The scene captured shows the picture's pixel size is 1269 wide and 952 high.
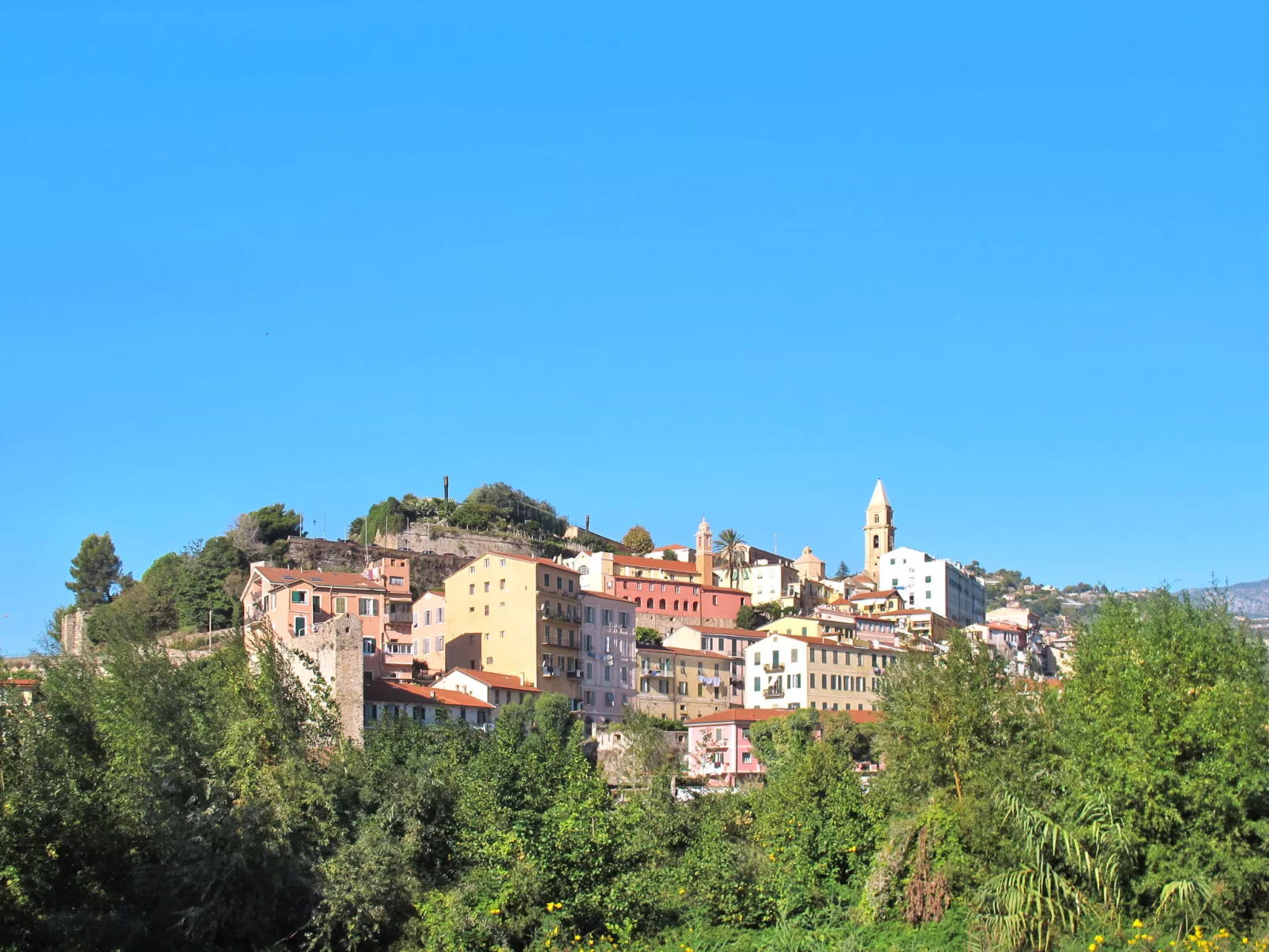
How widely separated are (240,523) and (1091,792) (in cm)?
9273

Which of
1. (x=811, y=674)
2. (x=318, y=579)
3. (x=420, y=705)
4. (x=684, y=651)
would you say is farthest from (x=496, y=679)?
(x=811, y=674)

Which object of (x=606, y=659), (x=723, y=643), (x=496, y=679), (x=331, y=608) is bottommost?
(x=496, y=679)

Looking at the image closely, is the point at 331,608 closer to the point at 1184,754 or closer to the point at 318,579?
the point at 318,579

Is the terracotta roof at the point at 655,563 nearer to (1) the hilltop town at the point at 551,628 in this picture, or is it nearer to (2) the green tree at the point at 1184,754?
(1) the hilltop town at the point at 551,628

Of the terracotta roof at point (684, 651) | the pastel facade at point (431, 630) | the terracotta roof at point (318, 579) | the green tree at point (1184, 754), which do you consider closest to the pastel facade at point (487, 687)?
the pastel facade at point (431, 630)

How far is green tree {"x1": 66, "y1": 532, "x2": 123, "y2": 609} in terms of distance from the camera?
123188mm

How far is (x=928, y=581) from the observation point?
143 meters

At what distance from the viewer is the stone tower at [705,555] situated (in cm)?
12694

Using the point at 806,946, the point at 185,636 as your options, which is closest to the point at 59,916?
→ the point at 806,946

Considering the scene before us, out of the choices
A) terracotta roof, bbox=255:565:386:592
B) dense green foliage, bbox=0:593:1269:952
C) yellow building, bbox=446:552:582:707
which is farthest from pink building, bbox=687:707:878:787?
dense green foliage, bbox=0:593:1269:952

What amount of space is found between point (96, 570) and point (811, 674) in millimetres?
62221

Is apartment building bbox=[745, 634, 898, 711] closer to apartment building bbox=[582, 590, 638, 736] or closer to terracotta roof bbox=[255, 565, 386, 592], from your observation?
apartment building bbox=[582, 590, 638, 736]

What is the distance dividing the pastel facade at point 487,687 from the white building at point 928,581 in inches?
2609

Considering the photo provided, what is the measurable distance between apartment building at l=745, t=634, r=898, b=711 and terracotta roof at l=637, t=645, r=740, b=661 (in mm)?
2158
